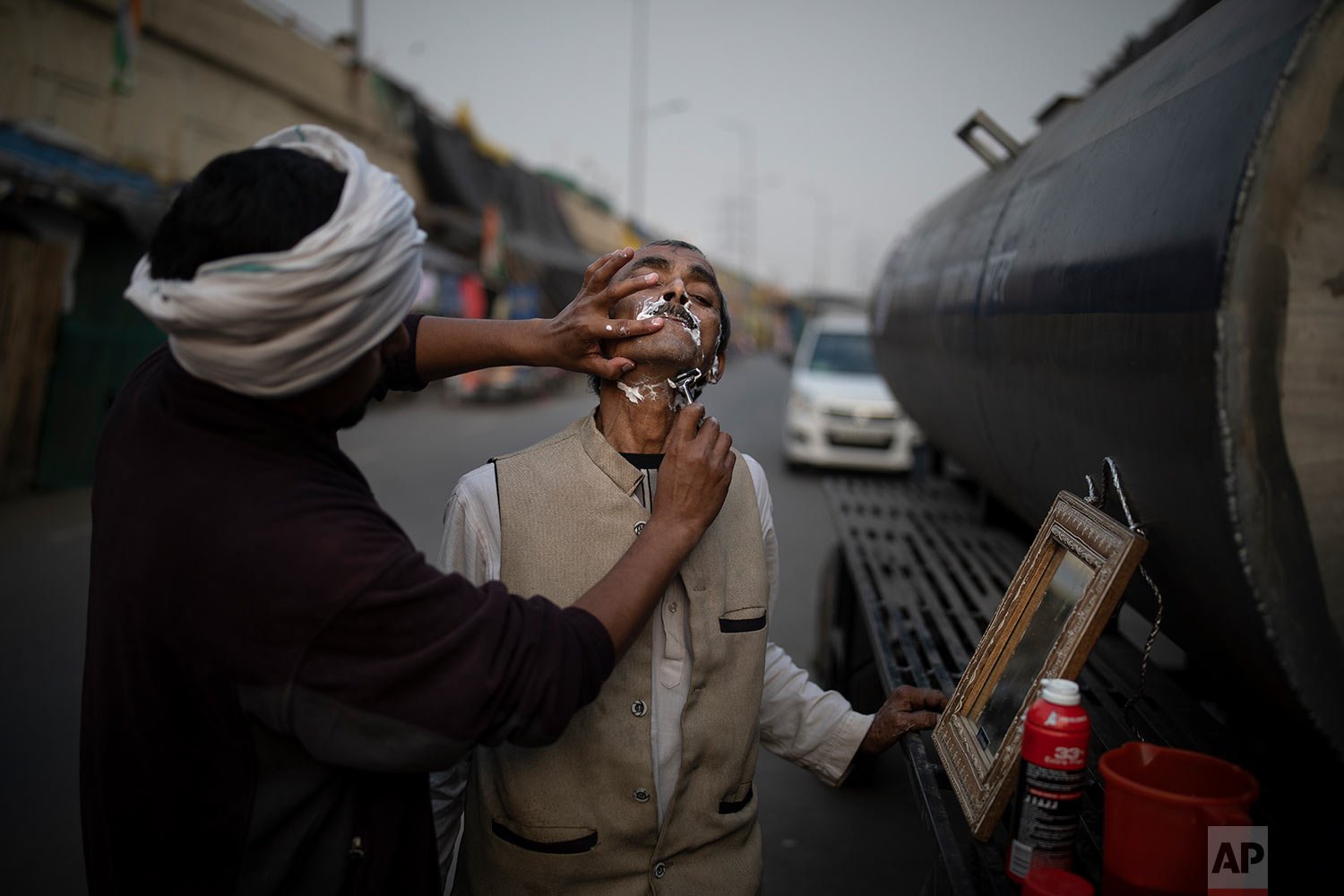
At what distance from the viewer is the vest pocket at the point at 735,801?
1777 mm

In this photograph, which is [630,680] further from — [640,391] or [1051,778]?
[1051,778]

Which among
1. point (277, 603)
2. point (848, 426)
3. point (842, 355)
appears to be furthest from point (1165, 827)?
point (842, 355)

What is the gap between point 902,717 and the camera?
2.01 m

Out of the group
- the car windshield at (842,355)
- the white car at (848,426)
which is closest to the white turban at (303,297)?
the white car at (848,426)

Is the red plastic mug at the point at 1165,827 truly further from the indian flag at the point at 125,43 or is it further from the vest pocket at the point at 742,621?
the indian flag at the point at 125,43

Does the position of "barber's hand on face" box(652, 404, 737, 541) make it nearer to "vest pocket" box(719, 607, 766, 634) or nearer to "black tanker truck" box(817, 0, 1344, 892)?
"vest pocket" box(719, 607, 766, 634)

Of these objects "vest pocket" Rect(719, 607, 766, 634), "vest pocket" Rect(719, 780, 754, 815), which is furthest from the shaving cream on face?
"vest pocket" Rect(719, 780, 754, 815)

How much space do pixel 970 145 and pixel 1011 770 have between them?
3191mm

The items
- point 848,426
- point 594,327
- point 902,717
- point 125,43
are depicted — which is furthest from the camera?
point 125,43

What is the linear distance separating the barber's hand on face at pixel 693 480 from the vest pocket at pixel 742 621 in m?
0.31

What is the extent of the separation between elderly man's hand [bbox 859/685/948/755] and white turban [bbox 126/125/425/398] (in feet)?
4.52

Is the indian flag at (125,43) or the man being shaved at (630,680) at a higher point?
the indian flag at (125,43)

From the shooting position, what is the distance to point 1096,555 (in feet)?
4.82

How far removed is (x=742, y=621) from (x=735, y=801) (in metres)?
0.36
